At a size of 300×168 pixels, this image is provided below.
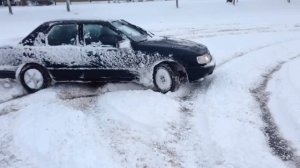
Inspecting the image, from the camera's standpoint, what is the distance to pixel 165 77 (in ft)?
29.5

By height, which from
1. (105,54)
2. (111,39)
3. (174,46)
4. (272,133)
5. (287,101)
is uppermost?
(111,39)

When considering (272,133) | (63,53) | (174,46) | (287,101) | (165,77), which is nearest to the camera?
(272,133)

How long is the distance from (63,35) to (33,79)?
1.16m

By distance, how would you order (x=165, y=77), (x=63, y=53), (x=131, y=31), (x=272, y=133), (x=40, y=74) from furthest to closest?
1. (x=131, y=31)
2. (x=40, y=74)
3. (x=63, y=53)
4. (x=165, y=77)
5. (x=272, y=133)

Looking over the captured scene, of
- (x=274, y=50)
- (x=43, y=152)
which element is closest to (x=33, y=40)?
(x=43, y=152)

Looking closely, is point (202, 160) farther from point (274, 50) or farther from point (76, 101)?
point (274, 50)

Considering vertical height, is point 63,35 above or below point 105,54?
above

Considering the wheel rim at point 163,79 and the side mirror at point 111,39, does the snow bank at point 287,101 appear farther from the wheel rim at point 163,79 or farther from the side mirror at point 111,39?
the side mirror at point 111,39

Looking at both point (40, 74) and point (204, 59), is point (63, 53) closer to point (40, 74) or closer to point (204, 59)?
point (40, 74)

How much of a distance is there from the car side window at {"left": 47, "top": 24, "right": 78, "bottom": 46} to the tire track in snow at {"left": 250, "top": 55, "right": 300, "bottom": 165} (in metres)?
3.90

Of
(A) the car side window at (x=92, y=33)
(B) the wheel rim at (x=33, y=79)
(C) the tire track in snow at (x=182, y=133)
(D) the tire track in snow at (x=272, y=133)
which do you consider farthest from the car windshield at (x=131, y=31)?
(D) the tire track in snow at (x=272, y=133)

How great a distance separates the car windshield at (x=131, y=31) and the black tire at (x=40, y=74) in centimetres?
186

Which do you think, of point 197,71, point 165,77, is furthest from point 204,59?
point 165,77

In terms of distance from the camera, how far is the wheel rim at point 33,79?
31.4ft
